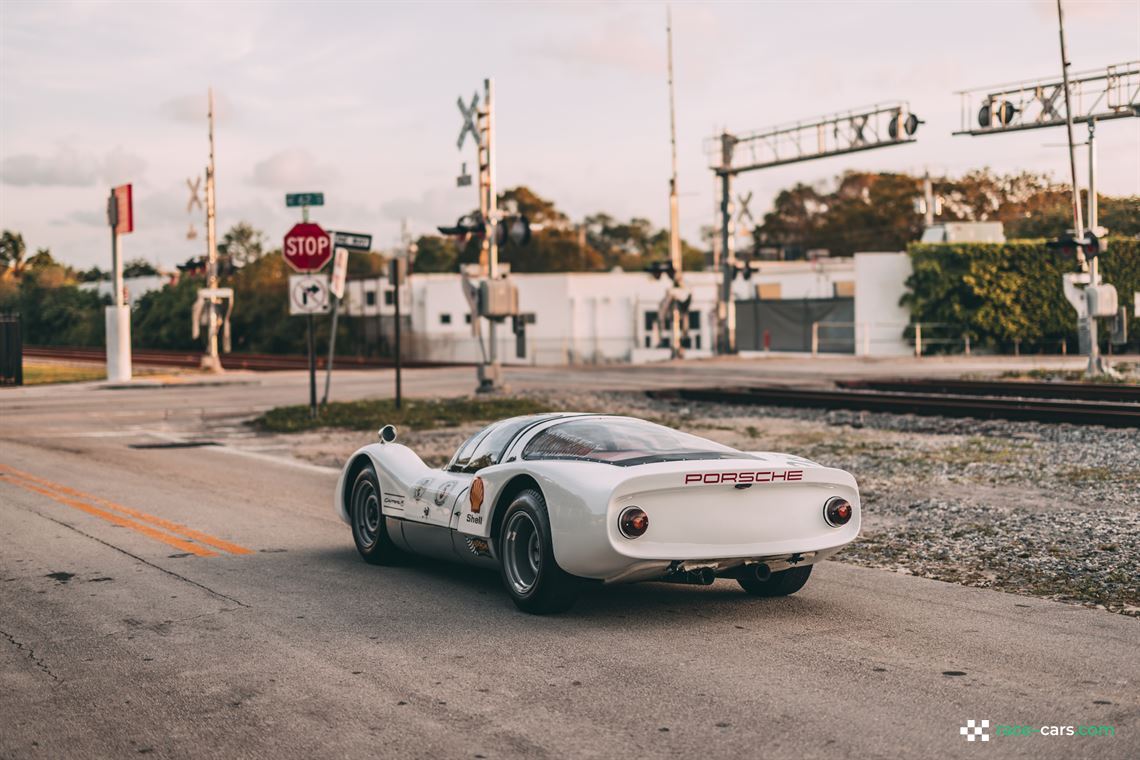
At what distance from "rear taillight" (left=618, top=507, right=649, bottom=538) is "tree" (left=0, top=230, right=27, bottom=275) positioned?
166135mm

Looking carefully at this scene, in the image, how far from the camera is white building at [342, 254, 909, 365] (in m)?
61.6

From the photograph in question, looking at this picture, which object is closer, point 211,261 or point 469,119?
point 469,119

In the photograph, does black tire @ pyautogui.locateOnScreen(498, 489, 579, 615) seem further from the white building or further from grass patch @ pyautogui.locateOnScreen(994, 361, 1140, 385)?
the white building

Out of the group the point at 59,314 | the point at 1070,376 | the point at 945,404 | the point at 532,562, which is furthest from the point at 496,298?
the point at 59,314

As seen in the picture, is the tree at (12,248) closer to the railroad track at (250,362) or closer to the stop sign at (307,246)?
the railroad track at (250,362)

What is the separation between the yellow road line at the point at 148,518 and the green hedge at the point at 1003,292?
41.7 m

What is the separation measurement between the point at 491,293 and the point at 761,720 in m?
24.4

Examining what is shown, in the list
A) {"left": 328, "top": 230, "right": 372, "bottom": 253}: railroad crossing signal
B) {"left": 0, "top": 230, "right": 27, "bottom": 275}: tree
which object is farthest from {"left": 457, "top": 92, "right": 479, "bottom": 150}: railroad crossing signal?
{"left": 0, "top": 230, "right": 27, "bottom": 275}: tree

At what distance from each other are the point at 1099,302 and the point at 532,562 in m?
27.4

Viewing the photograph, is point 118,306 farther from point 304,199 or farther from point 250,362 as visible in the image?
point 304,199

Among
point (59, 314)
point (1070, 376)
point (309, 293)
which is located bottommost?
point (1070, 376)

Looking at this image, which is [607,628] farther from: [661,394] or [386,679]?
[661,394]

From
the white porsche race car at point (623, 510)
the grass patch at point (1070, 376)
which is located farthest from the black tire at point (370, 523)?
the grass patch at point (1070, 376)

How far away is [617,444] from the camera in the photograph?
8.04 metres
